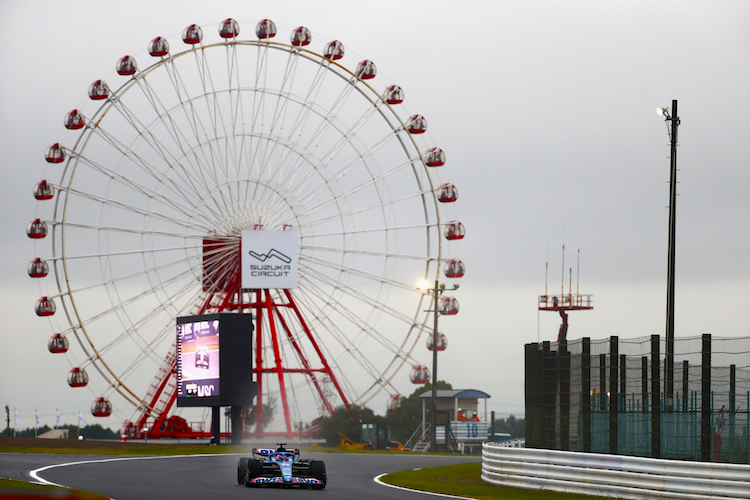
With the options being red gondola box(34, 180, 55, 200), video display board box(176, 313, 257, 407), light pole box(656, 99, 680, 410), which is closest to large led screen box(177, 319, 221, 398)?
video display board box(176, 313, 257, 407)

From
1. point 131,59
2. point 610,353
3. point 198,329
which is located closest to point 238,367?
point 198,329

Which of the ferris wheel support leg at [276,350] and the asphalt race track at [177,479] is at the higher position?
the ferris wheel support leg at [276,350]

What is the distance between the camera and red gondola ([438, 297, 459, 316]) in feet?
162

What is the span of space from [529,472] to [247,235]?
93.4 feet

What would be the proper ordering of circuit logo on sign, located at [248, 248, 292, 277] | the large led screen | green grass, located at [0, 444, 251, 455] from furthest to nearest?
circuit logo on sign, located at [248, 248, 292, 277] < the large led screen < green grass, located at [0, 444, 251, 455]

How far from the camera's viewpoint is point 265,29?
47844mm

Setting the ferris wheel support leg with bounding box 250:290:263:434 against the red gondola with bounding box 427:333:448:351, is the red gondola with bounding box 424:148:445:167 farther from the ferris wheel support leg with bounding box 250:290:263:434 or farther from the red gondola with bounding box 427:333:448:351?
the ferris wheel support leg with bounding box 250:290:263:434

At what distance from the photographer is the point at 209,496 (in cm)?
1761

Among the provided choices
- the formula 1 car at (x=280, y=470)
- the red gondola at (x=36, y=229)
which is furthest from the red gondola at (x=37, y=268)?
the formula 1 car at (x=280, y=470)

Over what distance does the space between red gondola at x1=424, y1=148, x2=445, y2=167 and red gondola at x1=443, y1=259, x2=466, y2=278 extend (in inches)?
176

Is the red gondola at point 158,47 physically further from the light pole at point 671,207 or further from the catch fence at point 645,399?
the catch fence at point 645,399

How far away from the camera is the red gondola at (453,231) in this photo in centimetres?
4984

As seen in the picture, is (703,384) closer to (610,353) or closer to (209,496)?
(610,353)

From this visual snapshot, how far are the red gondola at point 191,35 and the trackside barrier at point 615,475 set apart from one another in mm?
29040
